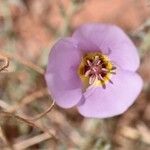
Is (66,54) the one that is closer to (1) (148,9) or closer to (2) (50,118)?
(2) (50,118)

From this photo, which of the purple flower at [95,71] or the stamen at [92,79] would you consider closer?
the purple flower at [95,71]

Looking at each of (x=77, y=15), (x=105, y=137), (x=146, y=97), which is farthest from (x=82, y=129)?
(x=77, y=15)

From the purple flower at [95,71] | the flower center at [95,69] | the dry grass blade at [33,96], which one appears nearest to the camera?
the purple flower at [95,71]

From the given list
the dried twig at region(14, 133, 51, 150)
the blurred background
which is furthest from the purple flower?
the dried twig at region(14, 133, 51, 150)

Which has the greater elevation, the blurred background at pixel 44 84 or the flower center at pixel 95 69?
the blurred background at pixel 44 84

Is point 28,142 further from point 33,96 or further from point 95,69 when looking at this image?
point 95,69

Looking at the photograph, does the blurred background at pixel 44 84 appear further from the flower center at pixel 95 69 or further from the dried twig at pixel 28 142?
the flower center at pixel 95 69

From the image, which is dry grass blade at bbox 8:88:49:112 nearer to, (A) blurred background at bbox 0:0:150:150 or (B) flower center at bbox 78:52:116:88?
(A) blurred background at bbox 0:0:150:150

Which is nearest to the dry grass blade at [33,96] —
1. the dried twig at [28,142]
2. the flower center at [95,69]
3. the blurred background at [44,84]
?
the blurred background at [44,84]
